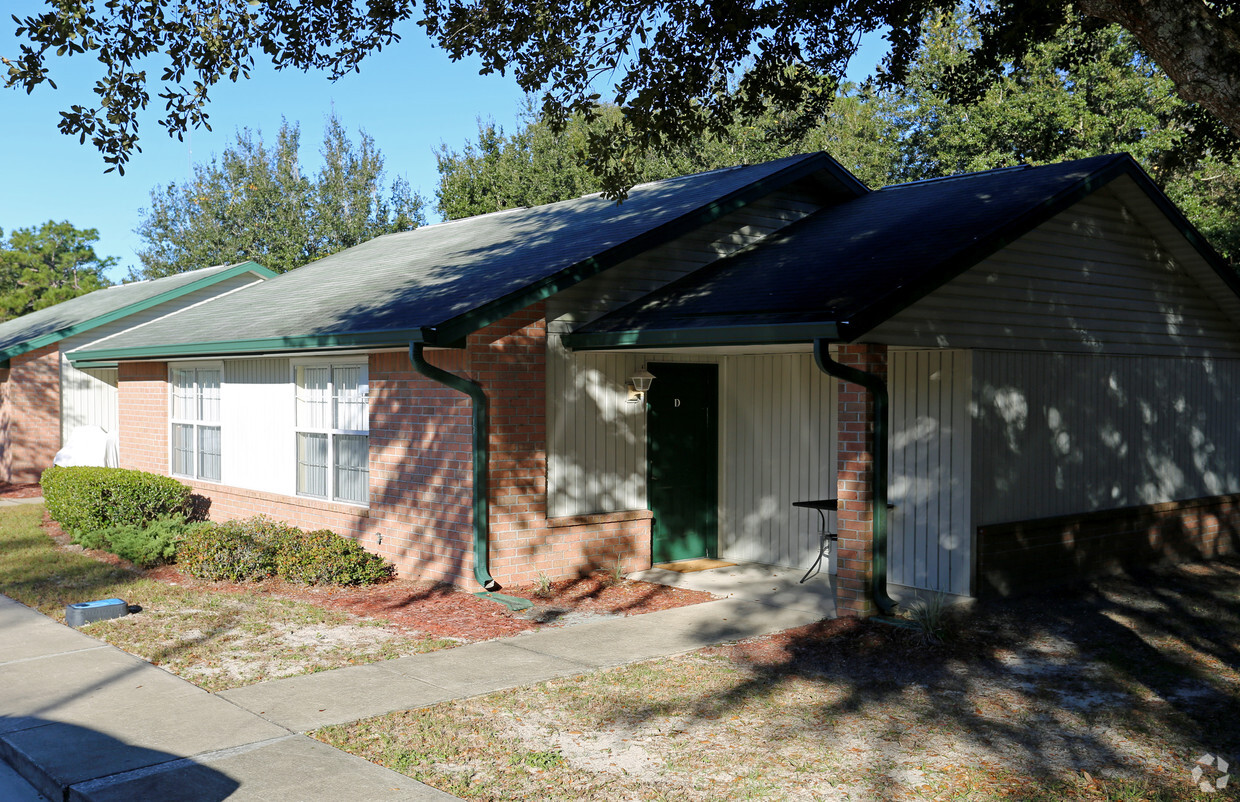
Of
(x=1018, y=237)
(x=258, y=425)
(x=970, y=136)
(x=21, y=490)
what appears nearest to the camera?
(x=1018, y=237)

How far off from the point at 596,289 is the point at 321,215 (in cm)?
3661

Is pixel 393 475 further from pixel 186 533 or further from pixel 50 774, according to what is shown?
pixel 50 774

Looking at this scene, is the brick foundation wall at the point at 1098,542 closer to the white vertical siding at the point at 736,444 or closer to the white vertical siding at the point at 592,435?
the white vertical siding at the point at 736,444

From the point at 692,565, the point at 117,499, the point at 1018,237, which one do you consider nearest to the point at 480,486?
the point at 692,565

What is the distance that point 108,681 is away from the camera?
23.7 feet

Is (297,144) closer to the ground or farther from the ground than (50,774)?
farther from the ground

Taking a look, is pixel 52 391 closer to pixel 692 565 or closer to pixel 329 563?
pixel 329 563

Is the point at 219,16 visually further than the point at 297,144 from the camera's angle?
No

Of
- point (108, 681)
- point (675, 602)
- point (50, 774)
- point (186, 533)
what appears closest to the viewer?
point (50, 774)

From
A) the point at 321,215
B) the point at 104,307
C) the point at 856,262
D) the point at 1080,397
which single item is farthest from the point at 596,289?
the point at 321,215

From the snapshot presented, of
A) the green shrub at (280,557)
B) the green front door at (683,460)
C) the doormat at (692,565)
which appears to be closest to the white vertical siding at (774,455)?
the green front door at (683,460)

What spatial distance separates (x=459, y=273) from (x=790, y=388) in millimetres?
4063

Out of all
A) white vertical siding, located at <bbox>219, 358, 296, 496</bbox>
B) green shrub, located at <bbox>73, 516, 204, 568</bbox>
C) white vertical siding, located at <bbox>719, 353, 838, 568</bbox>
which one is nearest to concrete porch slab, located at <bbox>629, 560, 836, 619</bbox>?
white vertical siding, located at <bbox>719, 353, 838, 568</bbox>

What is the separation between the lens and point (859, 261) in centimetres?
991
